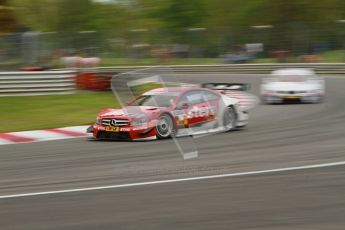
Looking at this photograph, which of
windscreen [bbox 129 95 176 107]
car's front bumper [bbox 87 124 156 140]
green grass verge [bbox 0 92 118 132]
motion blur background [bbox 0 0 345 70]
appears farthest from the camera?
motion blur background [bbox 0 0 345 70]

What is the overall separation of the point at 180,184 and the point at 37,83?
49.1ft

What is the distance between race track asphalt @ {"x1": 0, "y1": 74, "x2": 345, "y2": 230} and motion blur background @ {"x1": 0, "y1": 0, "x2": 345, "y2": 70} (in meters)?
12.6

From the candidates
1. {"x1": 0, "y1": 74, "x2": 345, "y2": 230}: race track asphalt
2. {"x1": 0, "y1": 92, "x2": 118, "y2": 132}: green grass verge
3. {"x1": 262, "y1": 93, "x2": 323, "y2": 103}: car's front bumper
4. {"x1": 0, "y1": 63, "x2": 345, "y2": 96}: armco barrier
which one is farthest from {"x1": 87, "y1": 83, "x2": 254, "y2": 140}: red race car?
{"x1": 0, "y1": 63, "x2": 345, "y2": 96}: armco barrier

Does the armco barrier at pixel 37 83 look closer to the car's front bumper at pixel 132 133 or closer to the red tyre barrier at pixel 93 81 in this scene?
the red tyre barrier at pixel 93 81

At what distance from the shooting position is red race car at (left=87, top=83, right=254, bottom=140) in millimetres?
12945

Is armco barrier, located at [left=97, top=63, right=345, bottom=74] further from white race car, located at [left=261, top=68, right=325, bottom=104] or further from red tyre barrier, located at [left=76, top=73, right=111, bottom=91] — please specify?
white race car, located at [left=261, top=68, right=325, bottom=104]

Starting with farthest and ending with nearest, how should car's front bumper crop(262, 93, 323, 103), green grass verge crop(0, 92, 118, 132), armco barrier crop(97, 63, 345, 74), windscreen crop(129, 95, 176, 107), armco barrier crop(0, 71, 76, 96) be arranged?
armco barrier crop(97, 63, 345, 74)
armco barrier crop(0, 71, 76, 96)
car's front bumper crop(262, 93, 323, 103)
green grass verge crop(0, 92, 118, 132)
windscreen crop(129, 95, 176, 107)

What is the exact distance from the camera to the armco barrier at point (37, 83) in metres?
21.8

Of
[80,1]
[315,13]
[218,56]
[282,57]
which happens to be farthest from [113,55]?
[80,1]

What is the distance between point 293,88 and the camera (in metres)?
21.3

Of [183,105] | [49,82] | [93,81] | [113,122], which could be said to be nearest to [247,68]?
[93,81]

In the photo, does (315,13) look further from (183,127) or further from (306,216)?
(306,216)

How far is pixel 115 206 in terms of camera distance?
6.78 metres

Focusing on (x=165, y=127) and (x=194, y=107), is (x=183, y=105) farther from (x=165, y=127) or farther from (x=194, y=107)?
(x=165, y=127)
